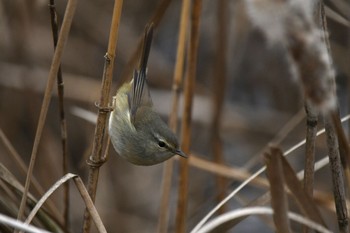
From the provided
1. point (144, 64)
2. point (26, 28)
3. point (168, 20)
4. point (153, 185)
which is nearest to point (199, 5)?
point (144, 64)

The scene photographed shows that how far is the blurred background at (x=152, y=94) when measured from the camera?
4.23m

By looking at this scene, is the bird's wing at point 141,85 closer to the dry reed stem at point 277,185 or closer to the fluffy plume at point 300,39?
the dry reed stem at point 277,185

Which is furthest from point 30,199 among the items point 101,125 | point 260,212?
point 260,212

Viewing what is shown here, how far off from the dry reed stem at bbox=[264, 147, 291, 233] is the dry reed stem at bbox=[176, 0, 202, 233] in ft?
3.55

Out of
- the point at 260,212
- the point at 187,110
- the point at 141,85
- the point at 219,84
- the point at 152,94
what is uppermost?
the point at 152,94

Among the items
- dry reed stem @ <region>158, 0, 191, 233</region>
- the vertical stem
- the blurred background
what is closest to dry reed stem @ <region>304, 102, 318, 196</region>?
the vertical stem

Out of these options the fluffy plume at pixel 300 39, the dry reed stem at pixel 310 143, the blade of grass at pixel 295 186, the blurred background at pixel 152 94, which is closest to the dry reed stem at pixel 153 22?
the dry reed stem at pixel 310 143

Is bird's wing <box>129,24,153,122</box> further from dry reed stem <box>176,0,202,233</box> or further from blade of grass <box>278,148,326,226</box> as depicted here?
blade of grass <box>278,148,326,226</box>

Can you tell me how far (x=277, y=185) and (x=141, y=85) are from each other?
1361mm

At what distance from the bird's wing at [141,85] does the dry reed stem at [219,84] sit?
42 centimetres

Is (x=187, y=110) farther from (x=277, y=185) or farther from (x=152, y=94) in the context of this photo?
(x=152, y=94)

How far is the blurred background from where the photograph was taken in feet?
13.9

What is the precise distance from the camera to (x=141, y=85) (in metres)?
2.85

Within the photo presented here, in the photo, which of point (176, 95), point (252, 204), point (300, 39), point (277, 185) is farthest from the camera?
point (176, 95)
